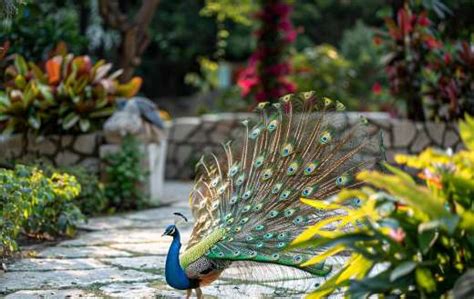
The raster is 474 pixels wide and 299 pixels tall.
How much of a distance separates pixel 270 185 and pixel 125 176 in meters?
4.12

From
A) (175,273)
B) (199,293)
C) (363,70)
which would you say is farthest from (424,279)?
(363,70)

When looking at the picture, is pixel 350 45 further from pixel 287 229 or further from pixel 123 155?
pixel 287 229

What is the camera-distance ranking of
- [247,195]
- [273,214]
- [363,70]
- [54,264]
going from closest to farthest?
[273,214], [247,195], [54,264], [363,70]

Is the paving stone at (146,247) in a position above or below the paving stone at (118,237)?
above

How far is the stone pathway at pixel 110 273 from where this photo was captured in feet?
15.6

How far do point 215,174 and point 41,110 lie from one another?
4.22m

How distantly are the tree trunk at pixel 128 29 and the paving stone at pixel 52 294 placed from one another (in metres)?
5.67

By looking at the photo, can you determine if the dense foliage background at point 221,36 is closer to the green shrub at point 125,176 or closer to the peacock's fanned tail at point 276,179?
the green shrub at point 125,176

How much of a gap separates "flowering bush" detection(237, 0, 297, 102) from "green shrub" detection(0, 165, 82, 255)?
19.9ft

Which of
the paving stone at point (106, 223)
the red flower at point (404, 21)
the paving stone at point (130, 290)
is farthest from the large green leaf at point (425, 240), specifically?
the red flower at point (404, 21)

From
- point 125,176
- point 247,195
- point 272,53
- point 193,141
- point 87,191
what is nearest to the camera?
point 247,195

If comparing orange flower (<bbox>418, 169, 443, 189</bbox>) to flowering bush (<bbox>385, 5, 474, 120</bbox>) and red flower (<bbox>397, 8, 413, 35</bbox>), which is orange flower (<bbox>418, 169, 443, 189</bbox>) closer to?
flowering bush (<bbox>385, 5, 474, 120</bbox>)

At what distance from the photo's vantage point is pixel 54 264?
562 centimetres

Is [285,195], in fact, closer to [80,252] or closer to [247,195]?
[247,195]
